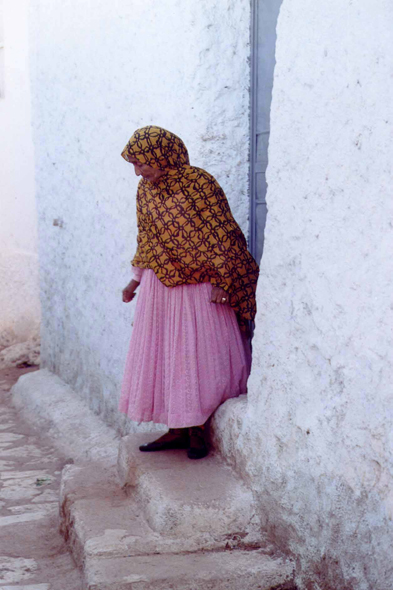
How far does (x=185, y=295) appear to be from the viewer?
126 inches

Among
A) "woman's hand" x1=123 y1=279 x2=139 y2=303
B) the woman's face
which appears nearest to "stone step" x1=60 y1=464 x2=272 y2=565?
"woman's hand" x1=123 y1=279 x2=139 y2=303

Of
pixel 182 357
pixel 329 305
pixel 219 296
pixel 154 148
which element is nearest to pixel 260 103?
pixel 154 148

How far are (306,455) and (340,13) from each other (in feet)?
4.87

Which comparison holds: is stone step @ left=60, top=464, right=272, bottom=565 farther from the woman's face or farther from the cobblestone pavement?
the woman's face

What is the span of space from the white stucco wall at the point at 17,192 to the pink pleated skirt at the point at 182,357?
3.93 m

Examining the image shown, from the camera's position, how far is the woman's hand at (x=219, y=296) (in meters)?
3.15

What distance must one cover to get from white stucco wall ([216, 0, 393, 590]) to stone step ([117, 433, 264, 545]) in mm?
85

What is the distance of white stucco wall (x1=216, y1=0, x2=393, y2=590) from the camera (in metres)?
2.18

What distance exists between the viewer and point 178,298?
127 inches

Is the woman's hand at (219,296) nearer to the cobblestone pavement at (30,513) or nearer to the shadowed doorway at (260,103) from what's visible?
the shadowed doorway at (260,103)

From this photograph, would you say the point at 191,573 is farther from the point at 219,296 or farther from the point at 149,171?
the point at 149,171

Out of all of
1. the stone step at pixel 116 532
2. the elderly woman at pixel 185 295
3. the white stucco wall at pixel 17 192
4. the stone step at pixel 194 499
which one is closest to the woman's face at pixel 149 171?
the elderly woman at pixel 185 295

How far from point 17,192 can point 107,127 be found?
2658mm

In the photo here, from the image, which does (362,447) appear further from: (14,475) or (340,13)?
(14,475)
